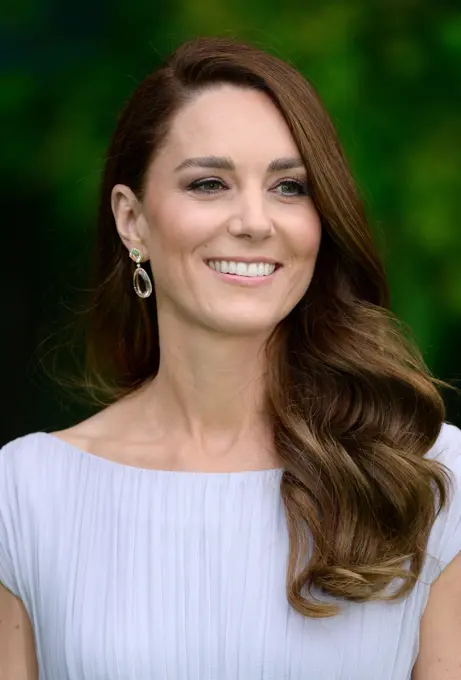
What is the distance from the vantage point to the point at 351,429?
2.75 meters

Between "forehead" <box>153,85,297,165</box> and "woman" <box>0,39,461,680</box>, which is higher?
"forehead" <box>153,85,297,165</box>

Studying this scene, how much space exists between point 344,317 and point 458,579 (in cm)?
62

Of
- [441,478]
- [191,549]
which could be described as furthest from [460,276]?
[191,549]

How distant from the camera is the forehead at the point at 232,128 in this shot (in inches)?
103

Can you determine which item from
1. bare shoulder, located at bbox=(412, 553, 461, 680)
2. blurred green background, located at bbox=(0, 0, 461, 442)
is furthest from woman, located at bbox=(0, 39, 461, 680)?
blurred green background, located at bbox=(0, 0, 461, 442)

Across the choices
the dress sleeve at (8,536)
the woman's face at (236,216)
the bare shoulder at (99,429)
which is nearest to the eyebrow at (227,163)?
the woman's face at (236,216)

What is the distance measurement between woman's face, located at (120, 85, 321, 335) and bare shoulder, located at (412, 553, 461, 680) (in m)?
0.64

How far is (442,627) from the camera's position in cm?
261

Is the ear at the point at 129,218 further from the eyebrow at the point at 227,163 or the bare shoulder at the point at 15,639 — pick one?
the bare shoulder at the point at 15,639

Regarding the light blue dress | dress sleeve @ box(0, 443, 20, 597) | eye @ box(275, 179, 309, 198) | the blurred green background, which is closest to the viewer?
the light blue dress

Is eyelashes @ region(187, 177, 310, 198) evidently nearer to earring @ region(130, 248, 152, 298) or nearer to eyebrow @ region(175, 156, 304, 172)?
eyebrow @ region(175, 156, 304, 172)

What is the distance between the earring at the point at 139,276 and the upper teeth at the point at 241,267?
0.80ft

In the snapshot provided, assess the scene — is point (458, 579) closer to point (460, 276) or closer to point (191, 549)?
point (191, 549)

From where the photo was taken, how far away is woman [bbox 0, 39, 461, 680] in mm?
2555
